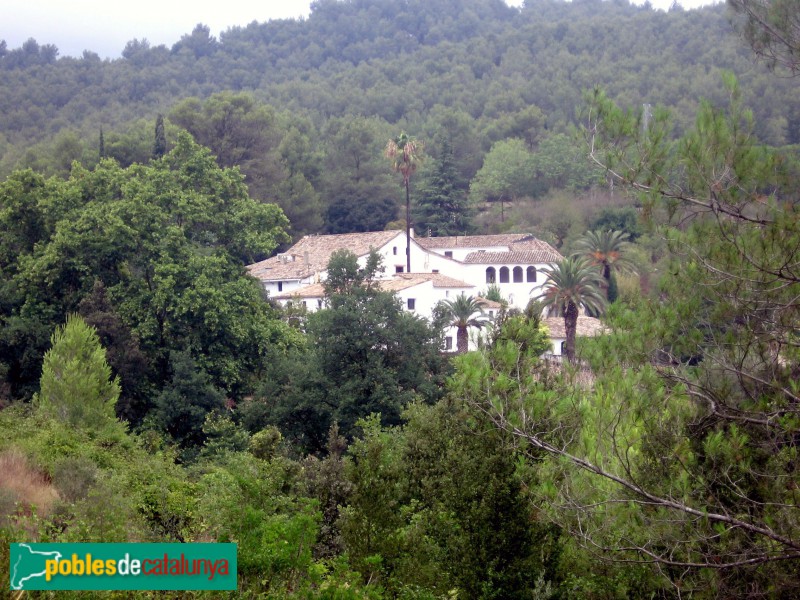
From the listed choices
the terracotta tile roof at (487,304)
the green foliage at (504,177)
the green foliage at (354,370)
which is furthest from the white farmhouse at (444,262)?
the green foliage at (354,370)

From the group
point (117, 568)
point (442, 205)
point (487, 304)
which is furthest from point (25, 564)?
point (442, 205)

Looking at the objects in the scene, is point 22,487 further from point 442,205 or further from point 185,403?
point 442,205

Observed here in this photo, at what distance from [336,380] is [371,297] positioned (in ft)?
11.3

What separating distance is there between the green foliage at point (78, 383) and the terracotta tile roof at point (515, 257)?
105 ft

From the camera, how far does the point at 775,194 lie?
7504 mm

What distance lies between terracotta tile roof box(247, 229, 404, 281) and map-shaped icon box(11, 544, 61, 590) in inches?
1732

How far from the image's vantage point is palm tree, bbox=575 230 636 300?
150 ft

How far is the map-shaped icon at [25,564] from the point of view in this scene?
252 inches

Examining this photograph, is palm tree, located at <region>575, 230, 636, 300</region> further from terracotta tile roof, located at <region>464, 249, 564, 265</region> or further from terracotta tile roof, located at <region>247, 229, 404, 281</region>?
terracotta tile roof, located at <region>247, 229, 404, 281</region>

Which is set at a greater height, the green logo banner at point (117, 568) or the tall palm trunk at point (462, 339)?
the green logo banner at point (117, 568)

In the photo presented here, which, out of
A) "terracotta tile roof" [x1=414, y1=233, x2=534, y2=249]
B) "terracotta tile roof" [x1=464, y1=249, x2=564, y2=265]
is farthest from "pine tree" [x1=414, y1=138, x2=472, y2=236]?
"terracotta tile roof" [x1=464, y1=249, x2=564, y2=265]

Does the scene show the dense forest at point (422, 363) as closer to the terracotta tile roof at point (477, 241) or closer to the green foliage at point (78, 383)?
the green foliage at point (78, 383)

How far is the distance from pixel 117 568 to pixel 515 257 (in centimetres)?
4805

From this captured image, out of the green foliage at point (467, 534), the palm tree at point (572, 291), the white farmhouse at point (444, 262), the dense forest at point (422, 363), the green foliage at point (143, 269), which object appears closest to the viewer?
the dense forest at point (422, 363)
